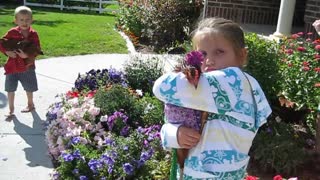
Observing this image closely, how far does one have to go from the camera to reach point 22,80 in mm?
5523

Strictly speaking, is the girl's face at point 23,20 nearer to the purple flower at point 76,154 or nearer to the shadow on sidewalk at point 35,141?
the shadow on sidewalk at point 35,141

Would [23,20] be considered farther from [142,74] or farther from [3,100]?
[142,74]

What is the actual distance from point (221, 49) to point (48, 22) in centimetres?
1335

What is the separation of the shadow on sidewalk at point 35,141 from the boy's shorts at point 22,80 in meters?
0.32

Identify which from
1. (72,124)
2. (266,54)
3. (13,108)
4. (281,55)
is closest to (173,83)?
(72,124)

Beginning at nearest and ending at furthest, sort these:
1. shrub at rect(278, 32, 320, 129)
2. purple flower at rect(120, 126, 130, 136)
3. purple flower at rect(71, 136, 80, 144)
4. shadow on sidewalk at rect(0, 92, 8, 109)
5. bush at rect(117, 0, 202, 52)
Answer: purple flower at rect(71, 136, 80, 144) → purple flower at rect(120, 126, 130, 136) → shrub at rect(278, 32, 320, 129) → shadow on sidewalk at rect(0, 92, 8, 109) → bush at rect(117, 0, 202, 52)

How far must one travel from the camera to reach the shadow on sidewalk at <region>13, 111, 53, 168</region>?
4242mm

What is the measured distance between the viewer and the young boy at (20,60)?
530 cm

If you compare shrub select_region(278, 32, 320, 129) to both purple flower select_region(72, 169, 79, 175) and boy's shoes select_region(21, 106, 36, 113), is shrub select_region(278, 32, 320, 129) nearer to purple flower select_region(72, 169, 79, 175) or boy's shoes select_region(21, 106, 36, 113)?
purple flower select_region(72, 169, 79, 175)

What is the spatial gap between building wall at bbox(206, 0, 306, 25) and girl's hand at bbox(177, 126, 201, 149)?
8763 mm

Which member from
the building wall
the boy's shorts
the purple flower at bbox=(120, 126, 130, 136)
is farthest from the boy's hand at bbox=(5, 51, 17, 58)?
the building wall

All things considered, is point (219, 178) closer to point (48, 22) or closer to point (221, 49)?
point (221, 49)

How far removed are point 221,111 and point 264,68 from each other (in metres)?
2.85

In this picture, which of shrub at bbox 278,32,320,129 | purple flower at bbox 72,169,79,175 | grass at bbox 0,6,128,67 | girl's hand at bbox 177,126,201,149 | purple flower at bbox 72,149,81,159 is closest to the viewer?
girl's hand at bbox 177,126,201,149
